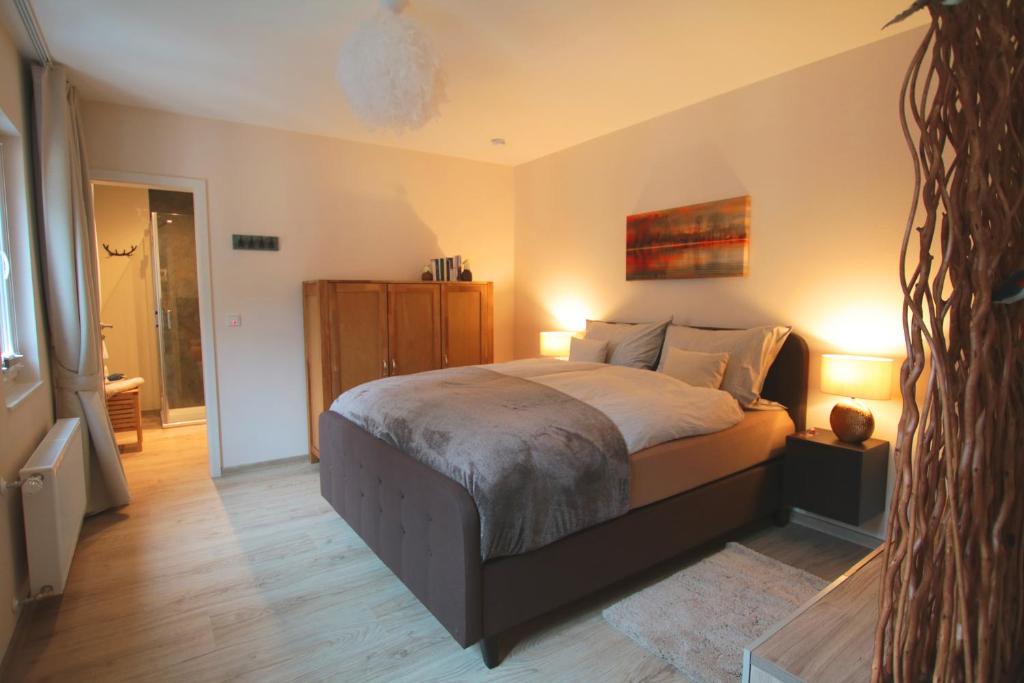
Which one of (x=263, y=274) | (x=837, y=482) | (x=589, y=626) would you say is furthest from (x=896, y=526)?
(x=263, y=274)

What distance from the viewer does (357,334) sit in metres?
3.83

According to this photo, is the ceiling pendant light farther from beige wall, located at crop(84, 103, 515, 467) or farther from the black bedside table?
the black bedside table

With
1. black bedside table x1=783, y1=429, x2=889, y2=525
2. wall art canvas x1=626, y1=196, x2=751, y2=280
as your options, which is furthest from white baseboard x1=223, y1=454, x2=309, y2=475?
black bedside table x1=783, y1=429, x2=889, y2=525

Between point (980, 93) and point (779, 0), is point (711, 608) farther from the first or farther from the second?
point (779, 0)

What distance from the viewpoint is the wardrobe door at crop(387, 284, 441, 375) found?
13.2 feet

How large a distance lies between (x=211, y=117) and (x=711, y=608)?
4.26 metres

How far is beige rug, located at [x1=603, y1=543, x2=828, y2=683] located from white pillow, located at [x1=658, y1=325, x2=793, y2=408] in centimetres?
85

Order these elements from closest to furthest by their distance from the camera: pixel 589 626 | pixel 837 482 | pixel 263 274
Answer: pixel 589 626 < pixel 837 482 < pixel 263 274

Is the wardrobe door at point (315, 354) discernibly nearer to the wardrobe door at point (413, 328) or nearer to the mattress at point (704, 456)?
the wardrobe door at point (413, 328)

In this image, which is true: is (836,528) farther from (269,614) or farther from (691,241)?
(269,614)

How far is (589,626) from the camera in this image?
205 centimetres

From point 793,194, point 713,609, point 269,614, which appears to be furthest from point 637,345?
point 269,614

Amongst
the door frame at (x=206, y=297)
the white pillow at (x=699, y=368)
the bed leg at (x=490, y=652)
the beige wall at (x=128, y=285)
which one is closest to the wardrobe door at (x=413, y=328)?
the door frame at (x=206, y=297)

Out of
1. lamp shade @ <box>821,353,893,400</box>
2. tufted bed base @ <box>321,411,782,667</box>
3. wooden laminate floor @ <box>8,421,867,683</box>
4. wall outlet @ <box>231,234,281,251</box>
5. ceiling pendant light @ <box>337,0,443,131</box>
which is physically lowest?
wooden laminate floor @ <box>8,421,867,683</box>
